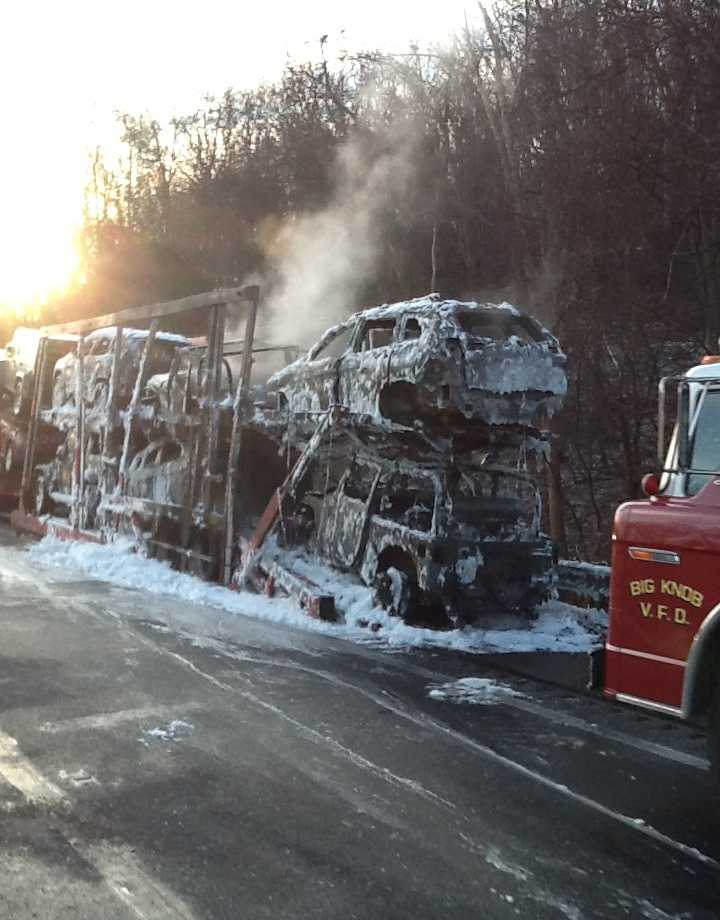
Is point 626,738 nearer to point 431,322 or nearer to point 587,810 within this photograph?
point 587,810

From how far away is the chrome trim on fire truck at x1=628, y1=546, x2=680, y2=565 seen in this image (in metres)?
3.74

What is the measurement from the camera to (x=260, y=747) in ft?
14.7

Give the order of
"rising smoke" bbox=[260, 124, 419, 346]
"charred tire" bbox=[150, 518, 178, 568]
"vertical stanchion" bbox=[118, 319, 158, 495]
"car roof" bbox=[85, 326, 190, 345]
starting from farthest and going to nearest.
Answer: "rising smoke" bbox=[260, 124, 419, 346], "car roof" bbox=[85, 326, 190, 345], "vertical stanchion" bbox=[118, 319, 158, 495], "charred tire" bbox=[150, 518, 178, 568]

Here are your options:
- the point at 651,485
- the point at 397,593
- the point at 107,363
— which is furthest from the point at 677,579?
the point at 107,363

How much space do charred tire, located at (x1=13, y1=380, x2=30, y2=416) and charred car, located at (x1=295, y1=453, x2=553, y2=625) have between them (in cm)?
759

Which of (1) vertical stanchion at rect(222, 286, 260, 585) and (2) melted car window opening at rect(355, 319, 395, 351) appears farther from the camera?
(1) vertical stanchion at rect(222, 286, 260, 585)

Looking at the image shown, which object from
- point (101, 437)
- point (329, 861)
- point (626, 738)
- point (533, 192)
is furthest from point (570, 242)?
point (329, 861)

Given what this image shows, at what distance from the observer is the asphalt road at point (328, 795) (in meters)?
3.09

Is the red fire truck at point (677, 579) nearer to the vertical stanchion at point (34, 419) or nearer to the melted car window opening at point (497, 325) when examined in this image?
the melted car window opening at point (497, 325)

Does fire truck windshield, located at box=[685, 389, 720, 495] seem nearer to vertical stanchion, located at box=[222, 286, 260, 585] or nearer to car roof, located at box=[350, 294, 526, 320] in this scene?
car roof, located at box=[350, 294, 526, 320]

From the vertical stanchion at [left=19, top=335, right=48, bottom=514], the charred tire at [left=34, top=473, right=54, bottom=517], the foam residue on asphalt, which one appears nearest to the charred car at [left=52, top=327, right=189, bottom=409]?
the vertical stanchion at [left=19, top=335, right=48, bottom=514]

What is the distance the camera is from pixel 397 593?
714 centimetres

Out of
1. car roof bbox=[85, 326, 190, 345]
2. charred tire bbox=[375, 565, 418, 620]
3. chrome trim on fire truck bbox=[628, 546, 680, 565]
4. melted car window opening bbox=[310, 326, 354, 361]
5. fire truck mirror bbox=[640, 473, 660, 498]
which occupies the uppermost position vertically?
car roof bbox=[85, 326, 190, 345]

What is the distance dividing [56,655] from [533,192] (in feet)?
26.3
